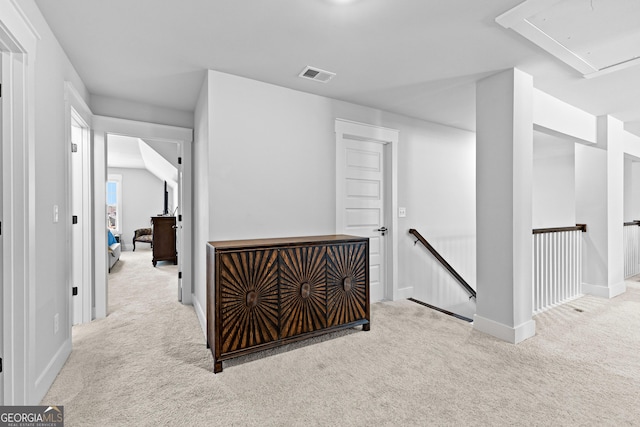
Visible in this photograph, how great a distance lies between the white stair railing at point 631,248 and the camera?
15.5 ft

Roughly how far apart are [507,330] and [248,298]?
2.19 meters

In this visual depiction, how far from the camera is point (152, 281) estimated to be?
4.81m

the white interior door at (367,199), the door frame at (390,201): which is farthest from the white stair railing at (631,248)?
the white interior door at (367,199)

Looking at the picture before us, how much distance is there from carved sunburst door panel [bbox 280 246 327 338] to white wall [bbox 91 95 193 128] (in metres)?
2.40

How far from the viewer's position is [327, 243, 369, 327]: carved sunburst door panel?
2.66 m

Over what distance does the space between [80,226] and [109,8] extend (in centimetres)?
215

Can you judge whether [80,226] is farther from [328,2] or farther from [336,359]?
[328,2]

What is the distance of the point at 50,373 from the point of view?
1934 mm

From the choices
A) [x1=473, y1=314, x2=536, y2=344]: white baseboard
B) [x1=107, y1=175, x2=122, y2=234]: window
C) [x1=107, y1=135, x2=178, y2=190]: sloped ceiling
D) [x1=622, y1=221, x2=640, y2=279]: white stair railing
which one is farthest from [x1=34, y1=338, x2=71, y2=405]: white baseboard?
[x1=107, y1=175, x2=122, y2=234]: window

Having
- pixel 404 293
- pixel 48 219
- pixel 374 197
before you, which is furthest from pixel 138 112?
pixel 404 293

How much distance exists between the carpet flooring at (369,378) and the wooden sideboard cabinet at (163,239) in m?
3.15

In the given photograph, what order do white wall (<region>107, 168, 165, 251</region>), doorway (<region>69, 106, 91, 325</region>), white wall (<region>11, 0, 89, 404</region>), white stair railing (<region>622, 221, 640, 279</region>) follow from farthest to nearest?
1. white wall (<region>107, 168, 165, 251</region>)
2. white stair railing (<region>622, 221, 640, 279</region>)
3. doorway (<region>69, 106, 91, 325</region>)
4. white wall (<region>11, 0, 89, 404</region>)

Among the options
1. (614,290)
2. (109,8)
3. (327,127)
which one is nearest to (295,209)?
(327,127)

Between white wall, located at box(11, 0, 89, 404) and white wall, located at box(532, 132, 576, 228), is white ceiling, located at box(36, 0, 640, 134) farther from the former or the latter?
white wall, located at box(532, 132, 576, 228)
